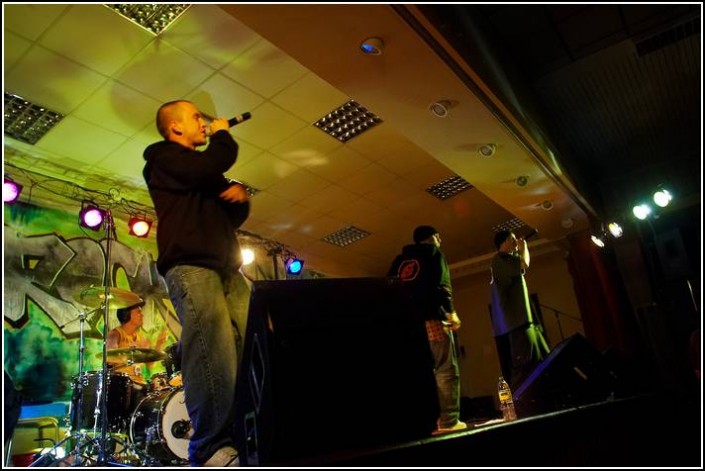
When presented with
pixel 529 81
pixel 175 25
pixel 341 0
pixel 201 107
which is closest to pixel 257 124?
pixel 201 107

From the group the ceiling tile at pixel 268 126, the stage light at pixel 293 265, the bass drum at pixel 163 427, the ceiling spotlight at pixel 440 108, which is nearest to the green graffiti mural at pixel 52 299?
the bass drum at pixel 163 427

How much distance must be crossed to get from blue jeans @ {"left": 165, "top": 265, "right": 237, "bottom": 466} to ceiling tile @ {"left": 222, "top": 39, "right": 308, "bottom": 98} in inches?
109

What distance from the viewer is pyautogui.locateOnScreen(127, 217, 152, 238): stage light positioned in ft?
18.9

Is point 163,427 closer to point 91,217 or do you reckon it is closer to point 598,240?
point 91,217

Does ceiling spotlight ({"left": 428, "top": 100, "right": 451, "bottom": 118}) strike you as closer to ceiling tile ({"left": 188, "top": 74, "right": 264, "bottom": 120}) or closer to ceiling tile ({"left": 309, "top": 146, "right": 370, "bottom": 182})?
ceiling tile ({"left": 309, "top": 146, "right": 370, "bottom": 182})

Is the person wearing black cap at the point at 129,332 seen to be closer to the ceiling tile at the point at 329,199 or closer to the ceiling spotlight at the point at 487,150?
the ceiling tile at the point at 329,199

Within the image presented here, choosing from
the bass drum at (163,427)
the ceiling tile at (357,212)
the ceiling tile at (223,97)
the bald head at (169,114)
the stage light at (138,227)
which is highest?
the ceiling tile at (223,97)

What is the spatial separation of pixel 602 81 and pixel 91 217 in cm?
602

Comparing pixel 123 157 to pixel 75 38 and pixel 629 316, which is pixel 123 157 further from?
pixel 629 316

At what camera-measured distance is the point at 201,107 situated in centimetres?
457

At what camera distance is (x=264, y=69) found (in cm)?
418

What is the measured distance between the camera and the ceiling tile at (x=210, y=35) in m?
3.58

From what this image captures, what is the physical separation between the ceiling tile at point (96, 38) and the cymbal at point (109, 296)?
72.7 inches

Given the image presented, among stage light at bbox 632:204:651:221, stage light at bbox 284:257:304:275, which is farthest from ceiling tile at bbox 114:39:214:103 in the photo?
stage light at bbox 632:204:651:221
